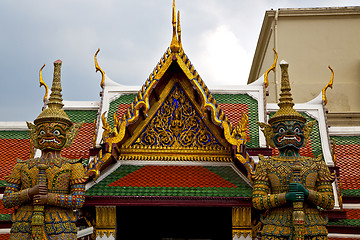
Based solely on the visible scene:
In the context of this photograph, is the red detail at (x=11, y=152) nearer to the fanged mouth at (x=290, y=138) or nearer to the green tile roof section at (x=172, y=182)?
the green tile roof section at (x=172, y=182)

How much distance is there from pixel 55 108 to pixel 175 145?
221 centimetres

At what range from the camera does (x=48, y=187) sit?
8.13m

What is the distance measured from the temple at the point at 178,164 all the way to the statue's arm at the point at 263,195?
11.8 inches

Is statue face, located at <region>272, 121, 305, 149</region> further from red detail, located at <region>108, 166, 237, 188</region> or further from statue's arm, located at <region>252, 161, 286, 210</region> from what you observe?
red detail, located at <region>108, 166, 237, 188</region>

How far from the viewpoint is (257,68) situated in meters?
25.2

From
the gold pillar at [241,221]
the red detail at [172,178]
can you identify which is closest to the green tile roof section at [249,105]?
the red detail at [172,178]

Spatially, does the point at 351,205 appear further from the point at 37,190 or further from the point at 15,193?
the point at 15,193

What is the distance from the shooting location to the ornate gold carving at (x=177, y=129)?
9633 millimetres

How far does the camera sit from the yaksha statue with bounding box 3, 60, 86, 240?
7.86 metres

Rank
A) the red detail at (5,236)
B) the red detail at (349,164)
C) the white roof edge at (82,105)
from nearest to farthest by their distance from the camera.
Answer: the red detail at (5,236) → the red detail at (349,164) → the white roof edge at (82,105)

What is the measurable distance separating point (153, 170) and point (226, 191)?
135cm

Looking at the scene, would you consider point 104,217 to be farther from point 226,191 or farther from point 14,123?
point 14,123

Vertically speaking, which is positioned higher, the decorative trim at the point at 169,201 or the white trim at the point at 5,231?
the decorative trim at the point at 169,201

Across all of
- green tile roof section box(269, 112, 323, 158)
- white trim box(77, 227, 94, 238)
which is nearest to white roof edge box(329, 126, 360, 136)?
green tile roof section box(269, 112, 323, 158)
